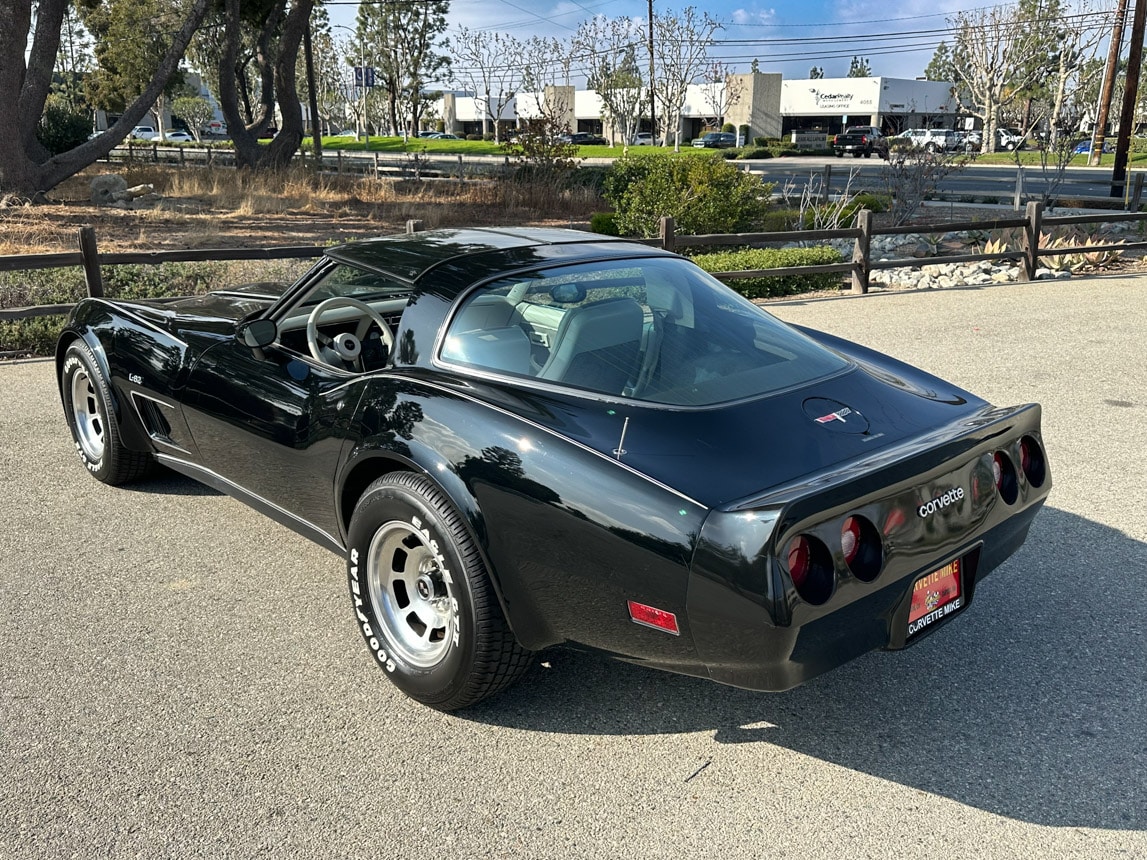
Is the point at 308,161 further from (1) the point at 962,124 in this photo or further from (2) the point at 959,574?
(1) the point at 962,124

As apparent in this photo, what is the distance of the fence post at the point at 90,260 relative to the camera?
29.2 feet

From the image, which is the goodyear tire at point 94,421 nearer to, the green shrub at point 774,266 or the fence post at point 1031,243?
the green shrub at point 774,266

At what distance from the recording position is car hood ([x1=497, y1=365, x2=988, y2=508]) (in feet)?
8.78

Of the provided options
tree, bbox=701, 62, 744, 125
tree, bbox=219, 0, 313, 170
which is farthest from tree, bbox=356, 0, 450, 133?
tree, bbox=219, 0, 313, 170

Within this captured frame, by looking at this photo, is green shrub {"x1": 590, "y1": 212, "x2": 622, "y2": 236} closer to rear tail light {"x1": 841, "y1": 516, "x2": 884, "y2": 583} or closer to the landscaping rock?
the landscaping rock

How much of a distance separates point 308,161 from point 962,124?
57.9 m

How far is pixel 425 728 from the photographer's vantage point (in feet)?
10.3

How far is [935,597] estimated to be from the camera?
114 inches

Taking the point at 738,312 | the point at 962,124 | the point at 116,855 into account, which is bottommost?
the point at 116,855

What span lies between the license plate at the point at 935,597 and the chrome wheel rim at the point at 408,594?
143 cm

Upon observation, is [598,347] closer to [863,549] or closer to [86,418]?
[863,549]

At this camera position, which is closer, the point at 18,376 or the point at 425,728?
the point at 425,728

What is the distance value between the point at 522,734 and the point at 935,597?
136cm

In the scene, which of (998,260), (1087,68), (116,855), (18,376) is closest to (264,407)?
(116,855)
